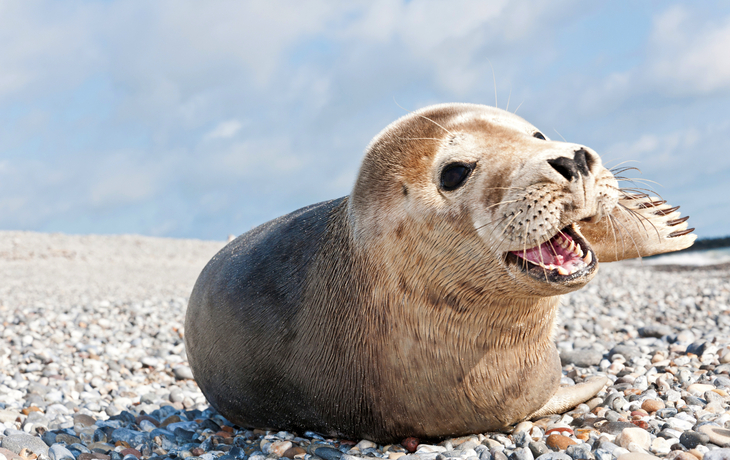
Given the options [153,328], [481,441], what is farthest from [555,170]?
[153,328]

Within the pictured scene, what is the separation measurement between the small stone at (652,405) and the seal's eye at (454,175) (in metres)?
2.35

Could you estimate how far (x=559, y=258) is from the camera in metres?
3.27

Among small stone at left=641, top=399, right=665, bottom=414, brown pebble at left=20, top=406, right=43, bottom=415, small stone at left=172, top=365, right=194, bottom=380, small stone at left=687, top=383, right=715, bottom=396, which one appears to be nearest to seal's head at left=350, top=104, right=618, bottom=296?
small stone at left=641, top=399, right=665, bottom=414

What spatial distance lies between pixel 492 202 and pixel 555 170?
1.22 ft

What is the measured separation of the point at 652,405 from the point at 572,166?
7.62 feet

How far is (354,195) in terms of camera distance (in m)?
4.03

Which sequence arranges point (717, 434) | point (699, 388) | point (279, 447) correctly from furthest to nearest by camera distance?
point (699, 388), point (279, 447), point (717, 434)

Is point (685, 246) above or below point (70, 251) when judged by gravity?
below

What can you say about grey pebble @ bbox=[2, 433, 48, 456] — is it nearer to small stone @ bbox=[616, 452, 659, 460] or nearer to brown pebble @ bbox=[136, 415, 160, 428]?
A: brown pebble @ bbox=[136, 415, 160, 428]

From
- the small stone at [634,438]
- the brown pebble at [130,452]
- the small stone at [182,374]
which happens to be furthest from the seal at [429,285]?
the small stone at [182,374]

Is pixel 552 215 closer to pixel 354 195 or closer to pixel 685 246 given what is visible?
pixel 354 195

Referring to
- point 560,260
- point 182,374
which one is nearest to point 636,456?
point 560,260

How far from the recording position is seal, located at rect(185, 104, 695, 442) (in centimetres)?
326

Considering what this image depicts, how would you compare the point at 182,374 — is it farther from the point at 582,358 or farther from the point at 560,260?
the point at 560,260
